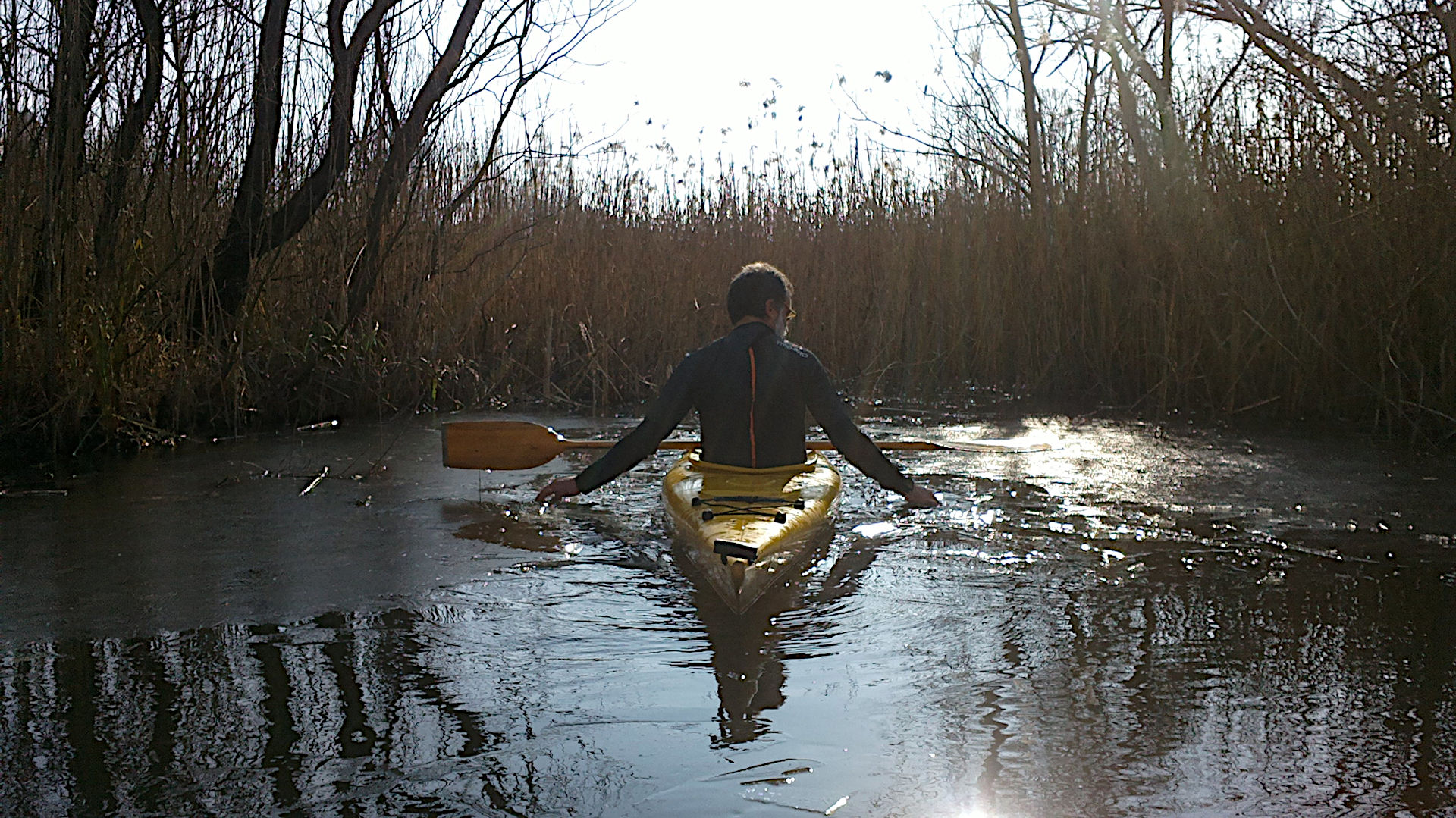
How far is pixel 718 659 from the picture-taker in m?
3.27

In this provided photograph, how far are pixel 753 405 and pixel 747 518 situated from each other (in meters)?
0.77

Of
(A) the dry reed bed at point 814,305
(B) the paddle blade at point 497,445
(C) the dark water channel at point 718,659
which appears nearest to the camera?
(C) the dark water channel at point 718,659

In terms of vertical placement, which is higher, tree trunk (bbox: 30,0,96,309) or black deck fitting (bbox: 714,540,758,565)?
tree trunk (bbox: 30,0,96,309)

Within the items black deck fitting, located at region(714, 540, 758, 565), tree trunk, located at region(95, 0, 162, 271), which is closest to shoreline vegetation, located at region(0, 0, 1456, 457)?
tree trunk, located at region(95, 0, 162, 271)

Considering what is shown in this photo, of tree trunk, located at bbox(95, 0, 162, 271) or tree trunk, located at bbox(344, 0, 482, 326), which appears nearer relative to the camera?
tree trunk, located at bbox(95, 0, 162, 271)

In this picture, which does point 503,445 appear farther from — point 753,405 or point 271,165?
point 271,165

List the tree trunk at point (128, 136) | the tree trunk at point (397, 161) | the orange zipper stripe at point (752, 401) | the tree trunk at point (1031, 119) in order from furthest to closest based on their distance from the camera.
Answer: the tree trunk at point (1031, 119) < the tree trunk at point (397, 161) < the tree trunk at point (128, 136) < the orange zipper stripe at point (752, 401)

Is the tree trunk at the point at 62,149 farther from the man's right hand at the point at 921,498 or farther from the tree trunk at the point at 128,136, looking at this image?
the man's right hand at the point at 921,498

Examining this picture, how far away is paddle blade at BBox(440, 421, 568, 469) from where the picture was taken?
5.74m

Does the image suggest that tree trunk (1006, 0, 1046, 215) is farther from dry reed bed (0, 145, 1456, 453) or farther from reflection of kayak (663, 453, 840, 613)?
reflection of kayak (663, 453, 840, 613)

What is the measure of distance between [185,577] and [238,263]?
146 inches

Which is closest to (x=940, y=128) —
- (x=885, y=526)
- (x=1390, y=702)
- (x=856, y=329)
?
(x=856, y=329)

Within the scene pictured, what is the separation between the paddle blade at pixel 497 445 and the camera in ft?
18.8

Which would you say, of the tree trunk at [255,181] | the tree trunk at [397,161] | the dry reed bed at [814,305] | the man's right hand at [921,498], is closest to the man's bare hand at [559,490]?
the man's right hand at [921,498]
